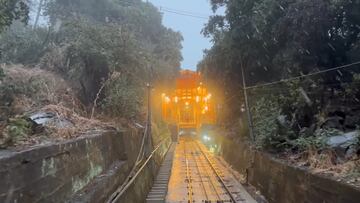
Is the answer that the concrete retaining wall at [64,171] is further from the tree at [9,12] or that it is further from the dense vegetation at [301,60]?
the dense vegetation at [301,60]

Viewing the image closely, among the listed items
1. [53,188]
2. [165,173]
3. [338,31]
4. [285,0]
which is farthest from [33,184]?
[165,173]

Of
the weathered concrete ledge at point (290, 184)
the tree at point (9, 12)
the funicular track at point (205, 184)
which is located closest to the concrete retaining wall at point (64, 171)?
the tree at point (9, 12)

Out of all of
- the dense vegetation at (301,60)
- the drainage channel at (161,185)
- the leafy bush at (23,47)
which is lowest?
the drainage channel at (161,185)

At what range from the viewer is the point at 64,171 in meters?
6.26

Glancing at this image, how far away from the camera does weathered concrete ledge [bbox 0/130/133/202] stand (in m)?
4.25

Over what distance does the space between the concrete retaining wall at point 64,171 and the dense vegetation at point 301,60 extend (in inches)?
199

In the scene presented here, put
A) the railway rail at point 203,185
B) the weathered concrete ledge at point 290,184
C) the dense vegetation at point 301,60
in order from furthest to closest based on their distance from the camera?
the railway rail at point 203,185, the dense vegetation at point 301,60, the weathered concrete ledge at point 290,184

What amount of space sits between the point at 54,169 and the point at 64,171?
20.1 inches

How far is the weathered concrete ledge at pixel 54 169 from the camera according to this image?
4254mm

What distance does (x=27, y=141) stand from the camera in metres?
6.03

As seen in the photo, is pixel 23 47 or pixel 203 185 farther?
pixel 23 47

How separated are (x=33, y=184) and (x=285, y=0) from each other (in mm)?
11222

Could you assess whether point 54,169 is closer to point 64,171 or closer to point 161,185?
point 64,171

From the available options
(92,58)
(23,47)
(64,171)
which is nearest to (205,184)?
(92,58)
